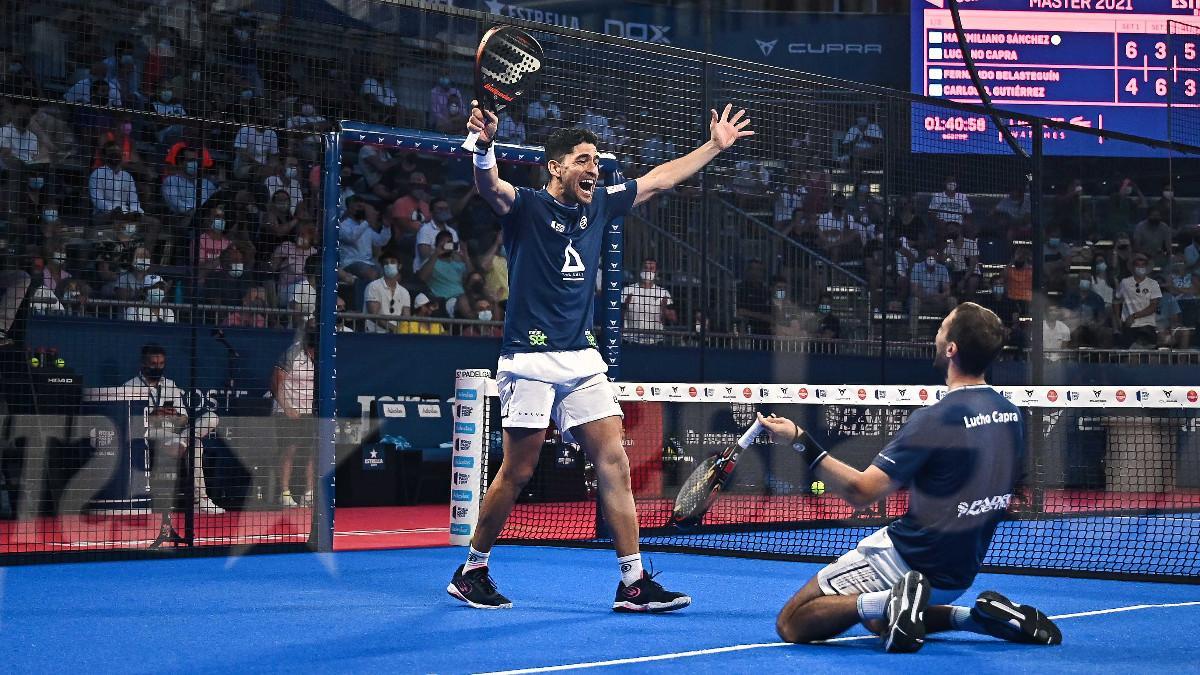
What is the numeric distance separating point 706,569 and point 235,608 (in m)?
3.16

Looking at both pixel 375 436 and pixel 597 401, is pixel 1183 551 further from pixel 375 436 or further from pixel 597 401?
pixel 375 436

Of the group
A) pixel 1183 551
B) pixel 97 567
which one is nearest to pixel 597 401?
pixel 97 567

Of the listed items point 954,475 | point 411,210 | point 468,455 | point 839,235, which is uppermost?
point 411,210

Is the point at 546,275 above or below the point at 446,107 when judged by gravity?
below

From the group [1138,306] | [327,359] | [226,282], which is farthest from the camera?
[1138,306]

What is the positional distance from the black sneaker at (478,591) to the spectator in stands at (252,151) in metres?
6.31

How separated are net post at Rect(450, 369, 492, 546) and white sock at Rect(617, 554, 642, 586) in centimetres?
320

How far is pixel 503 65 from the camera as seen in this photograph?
7484mm

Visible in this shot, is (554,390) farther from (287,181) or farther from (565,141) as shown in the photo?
(287,181)

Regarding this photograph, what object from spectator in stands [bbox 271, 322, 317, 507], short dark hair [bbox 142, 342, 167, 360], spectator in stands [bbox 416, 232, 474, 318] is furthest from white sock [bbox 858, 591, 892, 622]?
spectator in stands [bbox 416, 232, 474, 318]

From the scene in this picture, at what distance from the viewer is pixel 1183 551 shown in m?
10.8

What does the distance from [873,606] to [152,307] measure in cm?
893

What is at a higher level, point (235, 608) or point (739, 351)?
point (739, 351)

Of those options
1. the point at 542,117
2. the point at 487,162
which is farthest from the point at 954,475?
the point at 542,117
